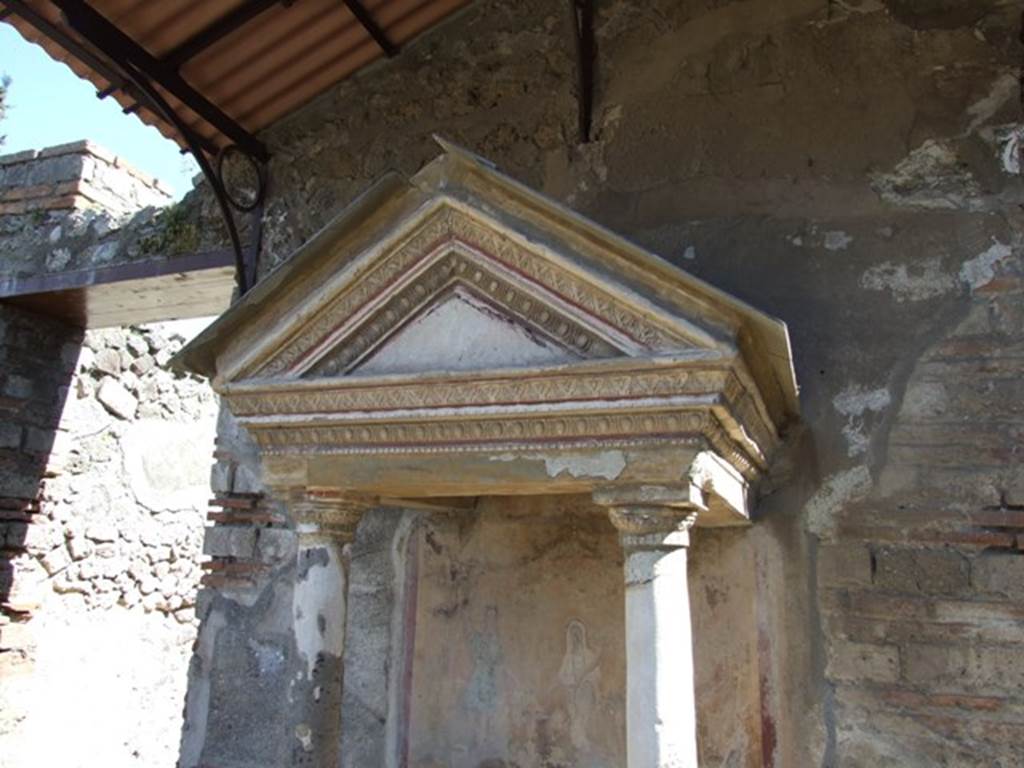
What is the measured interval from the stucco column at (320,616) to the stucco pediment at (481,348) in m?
0.19

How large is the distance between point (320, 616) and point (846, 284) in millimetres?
2246

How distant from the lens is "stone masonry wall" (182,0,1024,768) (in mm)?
3014

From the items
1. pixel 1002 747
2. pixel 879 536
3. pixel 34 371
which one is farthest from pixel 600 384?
pixel 34 371

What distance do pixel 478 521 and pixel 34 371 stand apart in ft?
11.6

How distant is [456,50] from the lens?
4.41m

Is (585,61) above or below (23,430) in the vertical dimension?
above

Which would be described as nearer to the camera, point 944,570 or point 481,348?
point 481,348

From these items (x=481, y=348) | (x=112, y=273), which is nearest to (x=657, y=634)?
(x=481, y=348)

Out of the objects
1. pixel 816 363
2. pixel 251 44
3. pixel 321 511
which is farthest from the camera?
pixel 251 44

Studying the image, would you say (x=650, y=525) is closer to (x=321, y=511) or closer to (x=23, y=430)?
(x=321, y=511)

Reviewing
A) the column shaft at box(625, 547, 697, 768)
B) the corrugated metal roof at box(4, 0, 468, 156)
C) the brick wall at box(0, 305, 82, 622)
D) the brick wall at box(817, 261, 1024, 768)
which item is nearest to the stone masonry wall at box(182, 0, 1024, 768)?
the brick wall at box(817, 261, 1024, 768)

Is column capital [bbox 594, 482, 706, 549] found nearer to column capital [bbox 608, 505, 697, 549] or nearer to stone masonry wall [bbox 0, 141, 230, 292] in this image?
column capital [bbox 608, 505, 697, 549]

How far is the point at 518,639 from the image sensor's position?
3.68 meters

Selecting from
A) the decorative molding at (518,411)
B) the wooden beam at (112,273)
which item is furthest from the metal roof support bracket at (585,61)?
the wooden beam at (112,273)
